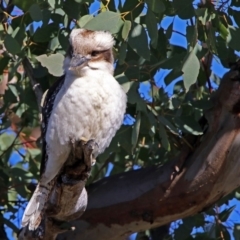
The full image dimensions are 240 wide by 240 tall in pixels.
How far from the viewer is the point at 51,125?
446 centimetres

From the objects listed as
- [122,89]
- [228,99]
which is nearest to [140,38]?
[122,89]

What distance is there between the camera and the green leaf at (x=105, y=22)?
425 centimetres

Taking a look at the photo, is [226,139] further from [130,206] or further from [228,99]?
[130,206]

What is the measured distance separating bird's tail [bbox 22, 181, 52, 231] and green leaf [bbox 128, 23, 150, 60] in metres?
0.76

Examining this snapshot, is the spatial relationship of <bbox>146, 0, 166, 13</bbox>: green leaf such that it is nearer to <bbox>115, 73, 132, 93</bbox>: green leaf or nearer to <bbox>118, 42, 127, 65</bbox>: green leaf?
<bbox>118, 42, 127, 65</bbox>: green leaf

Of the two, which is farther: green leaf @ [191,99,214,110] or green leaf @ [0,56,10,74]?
green leaf @ [0,56,10,74]

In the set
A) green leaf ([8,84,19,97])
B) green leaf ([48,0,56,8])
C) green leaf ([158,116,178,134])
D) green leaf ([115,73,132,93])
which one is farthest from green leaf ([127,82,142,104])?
green leaf ([8,84,19,97])

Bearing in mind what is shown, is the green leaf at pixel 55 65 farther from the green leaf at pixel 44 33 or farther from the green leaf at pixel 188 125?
the green leaf at pixel 188 125

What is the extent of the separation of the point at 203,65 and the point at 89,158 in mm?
1266

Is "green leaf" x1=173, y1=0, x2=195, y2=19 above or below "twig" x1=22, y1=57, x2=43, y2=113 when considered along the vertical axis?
below

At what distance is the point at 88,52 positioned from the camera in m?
4.51

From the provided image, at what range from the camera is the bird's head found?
14.5ft

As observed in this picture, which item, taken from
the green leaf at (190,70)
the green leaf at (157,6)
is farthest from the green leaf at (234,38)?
the green leaf at (157,6)

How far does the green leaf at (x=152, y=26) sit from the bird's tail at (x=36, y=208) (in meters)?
0.83
